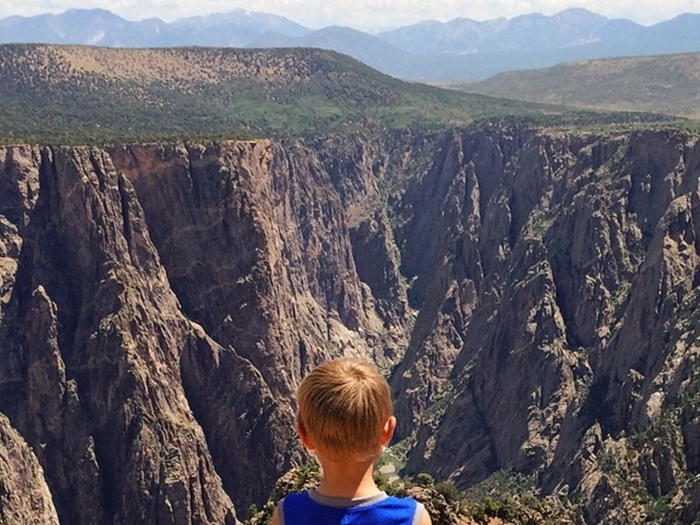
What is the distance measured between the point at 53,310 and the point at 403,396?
53.6m

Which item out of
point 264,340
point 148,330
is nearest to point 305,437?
point 148,330

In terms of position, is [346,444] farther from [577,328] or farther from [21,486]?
[577,328]

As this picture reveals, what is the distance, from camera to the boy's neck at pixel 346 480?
9.88 m

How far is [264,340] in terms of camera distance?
321ft

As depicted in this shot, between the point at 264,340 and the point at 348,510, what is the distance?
8874 centimetres

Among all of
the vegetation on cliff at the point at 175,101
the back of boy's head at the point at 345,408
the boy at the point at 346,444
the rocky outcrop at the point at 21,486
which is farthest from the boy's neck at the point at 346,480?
the vegetation on cliff at the point at 175,101

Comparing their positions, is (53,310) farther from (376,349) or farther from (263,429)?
(376,349)

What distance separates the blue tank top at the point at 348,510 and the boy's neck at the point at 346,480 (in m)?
0.07

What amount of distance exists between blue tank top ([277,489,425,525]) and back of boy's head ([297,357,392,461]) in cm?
47

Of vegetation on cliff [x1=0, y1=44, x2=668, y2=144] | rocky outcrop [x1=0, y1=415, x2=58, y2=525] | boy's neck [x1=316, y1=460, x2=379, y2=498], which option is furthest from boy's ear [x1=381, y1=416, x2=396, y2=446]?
vegetation on cliff [x1=0, y1=44, x2=668, y2=144]

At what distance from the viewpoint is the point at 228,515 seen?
280 ft

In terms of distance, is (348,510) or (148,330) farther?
(148,330)

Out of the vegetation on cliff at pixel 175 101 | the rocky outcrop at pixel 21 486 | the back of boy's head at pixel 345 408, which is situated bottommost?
the rocky outcrop at pixel 21 486

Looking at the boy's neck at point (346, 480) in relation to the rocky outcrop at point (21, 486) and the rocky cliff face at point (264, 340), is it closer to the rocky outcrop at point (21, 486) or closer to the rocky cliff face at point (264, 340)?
the rocky cliff face at point (264, 340)
